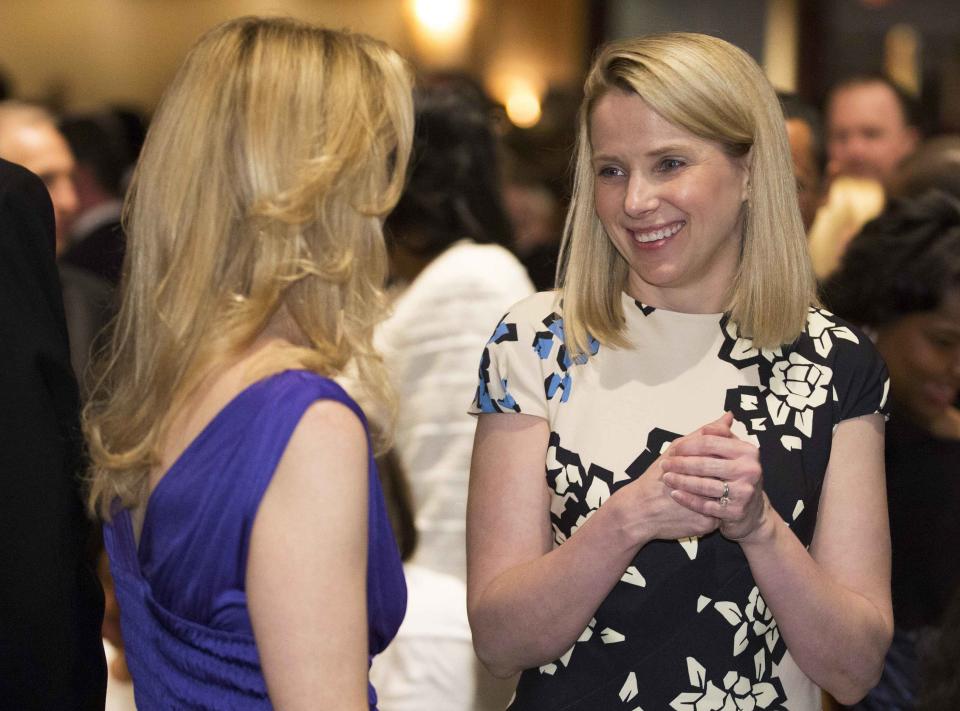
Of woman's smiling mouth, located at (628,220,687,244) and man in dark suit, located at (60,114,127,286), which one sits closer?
woman's smiling mouth, located at (628,220,687,244)

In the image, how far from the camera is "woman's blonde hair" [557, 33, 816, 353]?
1.81 meters

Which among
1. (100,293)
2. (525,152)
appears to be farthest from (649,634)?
(525,152)

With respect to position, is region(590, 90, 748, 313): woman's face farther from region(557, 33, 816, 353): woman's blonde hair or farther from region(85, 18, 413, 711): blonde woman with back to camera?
region(85, 18, 413, 711): blonde woman with back to camera

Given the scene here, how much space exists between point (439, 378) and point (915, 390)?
1.03 m

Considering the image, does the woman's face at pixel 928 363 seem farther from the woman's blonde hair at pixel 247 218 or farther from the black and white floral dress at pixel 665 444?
the woman's blonde hair at pixel 247 218

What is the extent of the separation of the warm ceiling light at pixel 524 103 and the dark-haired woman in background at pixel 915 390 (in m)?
6.50

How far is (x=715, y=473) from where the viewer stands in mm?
1605

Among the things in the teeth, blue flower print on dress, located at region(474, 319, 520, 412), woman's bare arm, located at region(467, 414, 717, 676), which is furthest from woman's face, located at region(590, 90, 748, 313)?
woman's bare arm, located at region(467, 414, 717, 676)

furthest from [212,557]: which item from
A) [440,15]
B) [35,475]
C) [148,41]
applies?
[148,41]

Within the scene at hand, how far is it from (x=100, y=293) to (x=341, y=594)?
2.68 m

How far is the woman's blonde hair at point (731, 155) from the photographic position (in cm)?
181

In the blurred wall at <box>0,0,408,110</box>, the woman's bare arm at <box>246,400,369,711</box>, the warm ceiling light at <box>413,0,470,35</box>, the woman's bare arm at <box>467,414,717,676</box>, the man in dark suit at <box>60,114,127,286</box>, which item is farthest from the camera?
the blurred wall at <box>0,0,408,110</box>

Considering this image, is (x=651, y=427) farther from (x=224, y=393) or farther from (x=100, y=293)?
(x=100, y=293)

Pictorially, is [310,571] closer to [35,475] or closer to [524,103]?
[35,475]
